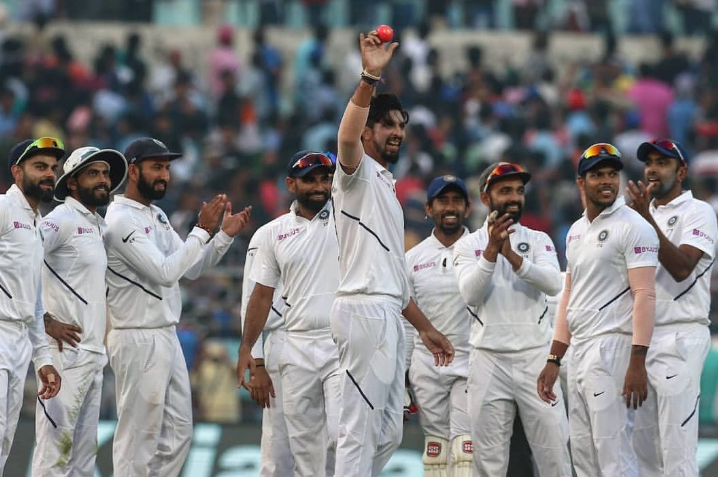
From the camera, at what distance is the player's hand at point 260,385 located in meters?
10.5

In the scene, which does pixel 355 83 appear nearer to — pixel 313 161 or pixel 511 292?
pixel 313 161

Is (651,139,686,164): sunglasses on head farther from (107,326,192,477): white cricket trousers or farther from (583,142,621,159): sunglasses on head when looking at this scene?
(107,326,192,477): white cricket trousers

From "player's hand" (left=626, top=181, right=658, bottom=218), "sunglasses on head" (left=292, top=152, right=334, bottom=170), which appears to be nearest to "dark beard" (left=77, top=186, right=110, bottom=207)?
"sunglasses on head" (left=292, top=152, right=334, bottom=170)

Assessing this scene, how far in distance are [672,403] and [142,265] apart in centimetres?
376

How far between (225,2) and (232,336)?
9633mm

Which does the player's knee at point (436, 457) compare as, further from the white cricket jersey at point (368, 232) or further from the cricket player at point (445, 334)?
the white cricket jersey at point (368, 232)

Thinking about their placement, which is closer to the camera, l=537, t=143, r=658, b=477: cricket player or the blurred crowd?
l=537, t=143, r=658, b=477: cricket player

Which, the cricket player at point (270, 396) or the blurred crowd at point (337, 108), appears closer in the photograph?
the cricket player at point (270, 396)

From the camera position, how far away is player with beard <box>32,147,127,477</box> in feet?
32.4

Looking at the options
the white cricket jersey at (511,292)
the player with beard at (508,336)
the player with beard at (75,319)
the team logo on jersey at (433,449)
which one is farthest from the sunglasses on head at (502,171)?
the player with beard at (75,319)

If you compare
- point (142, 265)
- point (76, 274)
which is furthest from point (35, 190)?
point (142, 265)

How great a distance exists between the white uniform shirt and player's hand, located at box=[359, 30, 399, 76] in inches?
110

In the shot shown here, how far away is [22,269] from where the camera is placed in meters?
9.46

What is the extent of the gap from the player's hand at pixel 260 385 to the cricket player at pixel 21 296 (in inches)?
60.4
